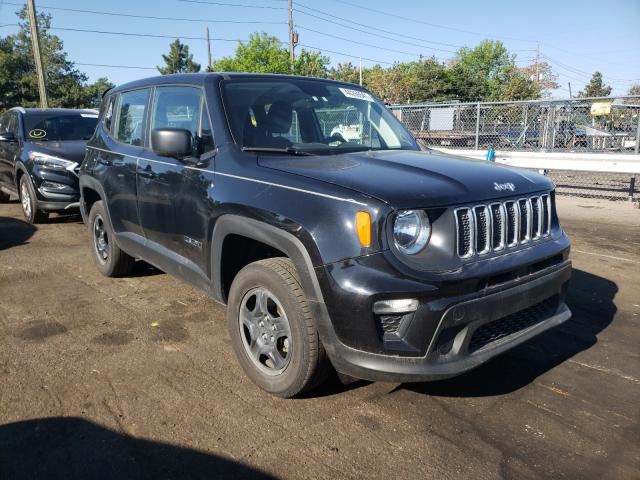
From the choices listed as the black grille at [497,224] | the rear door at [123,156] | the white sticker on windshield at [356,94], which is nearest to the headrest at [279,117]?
the white sticker on windshield at [356,94]

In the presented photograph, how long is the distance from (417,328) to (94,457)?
169 cm

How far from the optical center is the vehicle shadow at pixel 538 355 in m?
3.27

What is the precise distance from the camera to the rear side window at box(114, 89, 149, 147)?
4.49 metres

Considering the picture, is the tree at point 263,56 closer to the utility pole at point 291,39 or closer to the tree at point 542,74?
the utility pole at point 291,39

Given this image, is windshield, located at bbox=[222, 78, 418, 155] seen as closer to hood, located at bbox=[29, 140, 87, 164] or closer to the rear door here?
the rear door

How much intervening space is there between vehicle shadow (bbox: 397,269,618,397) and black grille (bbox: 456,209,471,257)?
1012mm

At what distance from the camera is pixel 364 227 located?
2.52 metres

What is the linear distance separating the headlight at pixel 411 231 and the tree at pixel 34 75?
49849 millimetres

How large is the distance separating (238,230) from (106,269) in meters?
2.88

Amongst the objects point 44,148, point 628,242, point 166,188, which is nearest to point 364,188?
point 166,188

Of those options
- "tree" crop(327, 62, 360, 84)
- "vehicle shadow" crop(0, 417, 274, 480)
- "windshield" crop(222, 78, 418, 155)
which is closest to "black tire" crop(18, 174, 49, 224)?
"windshield" crop(222, 78, 418, 155)

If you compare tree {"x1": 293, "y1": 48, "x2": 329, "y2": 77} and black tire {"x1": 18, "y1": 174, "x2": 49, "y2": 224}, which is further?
tree {"x1": 293, "y1": 48, "x2": 329, "y2": 77}

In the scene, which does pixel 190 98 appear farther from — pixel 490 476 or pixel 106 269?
pixel 490 476

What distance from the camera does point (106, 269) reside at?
17.8 feet
